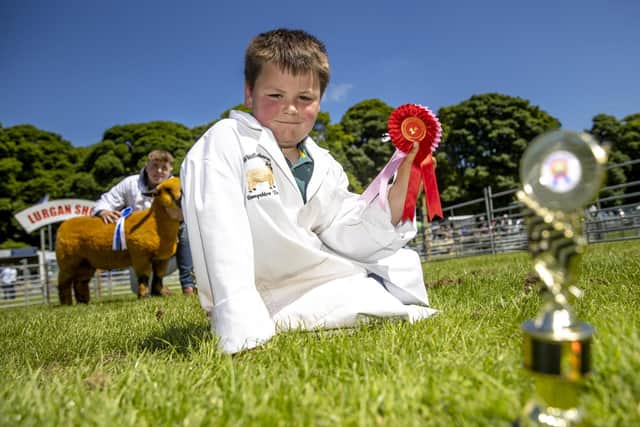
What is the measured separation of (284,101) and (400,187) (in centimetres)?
71

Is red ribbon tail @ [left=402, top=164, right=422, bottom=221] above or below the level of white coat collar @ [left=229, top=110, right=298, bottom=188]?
below

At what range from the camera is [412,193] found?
7.38 feet

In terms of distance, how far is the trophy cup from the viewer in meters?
0.70

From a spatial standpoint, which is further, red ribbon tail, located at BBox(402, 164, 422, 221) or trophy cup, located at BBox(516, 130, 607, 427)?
red ribbon tail, located at BBox(402, 164, 422, 221)

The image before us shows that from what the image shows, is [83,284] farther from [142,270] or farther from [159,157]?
[159,157]

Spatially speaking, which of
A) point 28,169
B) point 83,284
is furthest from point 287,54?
point 28,169

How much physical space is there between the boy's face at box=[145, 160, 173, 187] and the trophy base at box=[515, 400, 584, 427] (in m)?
5.85

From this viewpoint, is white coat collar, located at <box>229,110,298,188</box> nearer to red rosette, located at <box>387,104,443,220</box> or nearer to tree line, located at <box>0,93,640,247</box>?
red rosette, located at <box>387,104,443,220</box>

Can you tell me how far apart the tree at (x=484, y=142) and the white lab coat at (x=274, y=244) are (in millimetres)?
27102

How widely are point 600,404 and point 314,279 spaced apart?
1.42m

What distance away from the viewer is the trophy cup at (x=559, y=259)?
70cm

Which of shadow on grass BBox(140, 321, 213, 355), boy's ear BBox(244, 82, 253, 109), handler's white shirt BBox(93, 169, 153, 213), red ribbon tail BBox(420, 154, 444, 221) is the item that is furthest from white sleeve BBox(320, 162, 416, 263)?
handler's white shirt BBox(93, 169, 153, 213)

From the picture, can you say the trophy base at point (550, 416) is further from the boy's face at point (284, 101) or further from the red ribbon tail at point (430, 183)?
the boy's face at point (284, 101)

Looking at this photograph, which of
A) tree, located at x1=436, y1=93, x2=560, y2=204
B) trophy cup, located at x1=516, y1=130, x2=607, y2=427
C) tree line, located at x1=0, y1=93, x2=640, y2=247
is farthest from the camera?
tree, located at x1=436, y1=93, x2=560, y2=204
